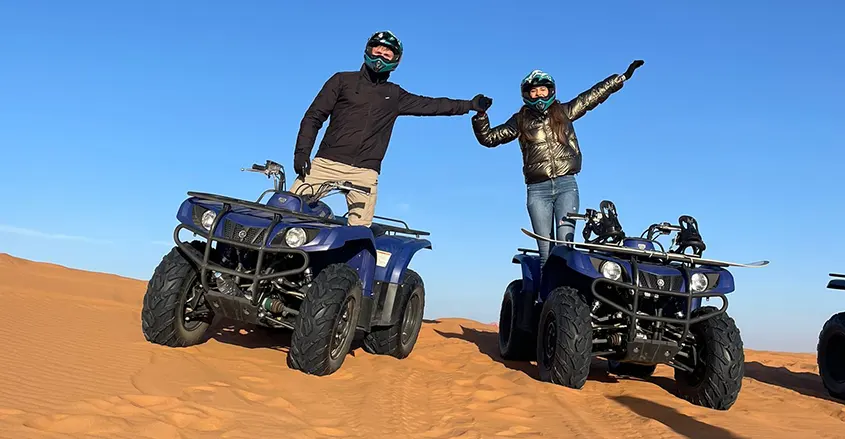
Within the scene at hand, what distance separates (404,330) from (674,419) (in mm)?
3051

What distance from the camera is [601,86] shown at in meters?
7.98

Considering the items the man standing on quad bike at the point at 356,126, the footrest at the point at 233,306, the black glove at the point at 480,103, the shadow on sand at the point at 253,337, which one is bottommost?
the shadow on sand at the point at 253,337

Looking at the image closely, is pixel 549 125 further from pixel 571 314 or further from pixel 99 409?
pixel 99 409

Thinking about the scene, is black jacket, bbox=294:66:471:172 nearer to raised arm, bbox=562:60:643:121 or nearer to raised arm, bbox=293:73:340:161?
raised arm, bbox=293:73:340:161

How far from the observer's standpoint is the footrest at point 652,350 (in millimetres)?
5711

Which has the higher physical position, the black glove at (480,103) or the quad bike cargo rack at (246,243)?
the black glove at (480,103)

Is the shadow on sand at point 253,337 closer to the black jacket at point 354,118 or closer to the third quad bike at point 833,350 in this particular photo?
the black jacket at point 354,118

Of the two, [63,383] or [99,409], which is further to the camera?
[63,383]

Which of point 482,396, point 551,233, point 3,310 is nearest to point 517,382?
point 482,396

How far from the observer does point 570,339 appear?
5777 mm

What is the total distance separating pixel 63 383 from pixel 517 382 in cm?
345

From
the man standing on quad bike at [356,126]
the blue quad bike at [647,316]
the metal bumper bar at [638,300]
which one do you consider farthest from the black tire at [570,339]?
the man standing on quad bike at [356,126]

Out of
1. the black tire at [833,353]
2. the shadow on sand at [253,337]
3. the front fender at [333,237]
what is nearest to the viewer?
the front fender at [333,237]

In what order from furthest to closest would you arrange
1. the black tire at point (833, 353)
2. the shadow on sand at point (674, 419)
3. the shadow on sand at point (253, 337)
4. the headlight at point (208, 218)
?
the black tire at point (833, 353) < the shadow on sand at point (253, 337) < the headlight at point (208, 218) < the shadow on sand at point (674, 419)
